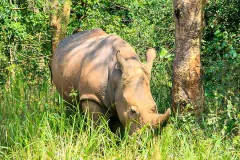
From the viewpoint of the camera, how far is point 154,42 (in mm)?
8391

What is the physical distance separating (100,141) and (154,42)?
3.07m

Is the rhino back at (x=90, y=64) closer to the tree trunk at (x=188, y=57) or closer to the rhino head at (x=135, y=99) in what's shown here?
the rhino head at (x=135, y=99)

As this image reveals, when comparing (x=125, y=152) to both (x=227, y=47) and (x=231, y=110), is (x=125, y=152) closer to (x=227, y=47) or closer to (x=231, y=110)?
(x=231, y=110)

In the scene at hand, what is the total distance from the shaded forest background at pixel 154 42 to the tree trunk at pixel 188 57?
237mm

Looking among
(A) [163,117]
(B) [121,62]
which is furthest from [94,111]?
(A) [163,117]

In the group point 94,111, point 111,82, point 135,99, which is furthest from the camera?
point 94,111

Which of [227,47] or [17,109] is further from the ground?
[227,47]

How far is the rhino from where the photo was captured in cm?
589

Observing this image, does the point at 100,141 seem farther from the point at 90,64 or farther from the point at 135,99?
the point at 90,64

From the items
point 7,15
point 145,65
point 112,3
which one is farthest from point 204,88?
point 112,3

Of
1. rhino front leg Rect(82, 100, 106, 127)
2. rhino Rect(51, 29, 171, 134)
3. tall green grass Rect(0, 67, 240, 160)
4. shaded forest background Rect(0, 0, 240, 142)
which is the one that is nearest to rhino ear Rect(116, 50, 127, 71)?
rhino Rect(51, 29, 171, 134)

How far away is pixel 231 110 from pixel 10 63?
5.07 meters

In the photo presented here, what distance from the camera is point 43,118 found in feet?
20.7

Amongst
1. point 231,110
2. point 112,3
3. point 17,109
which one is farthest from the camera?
point 112,3
